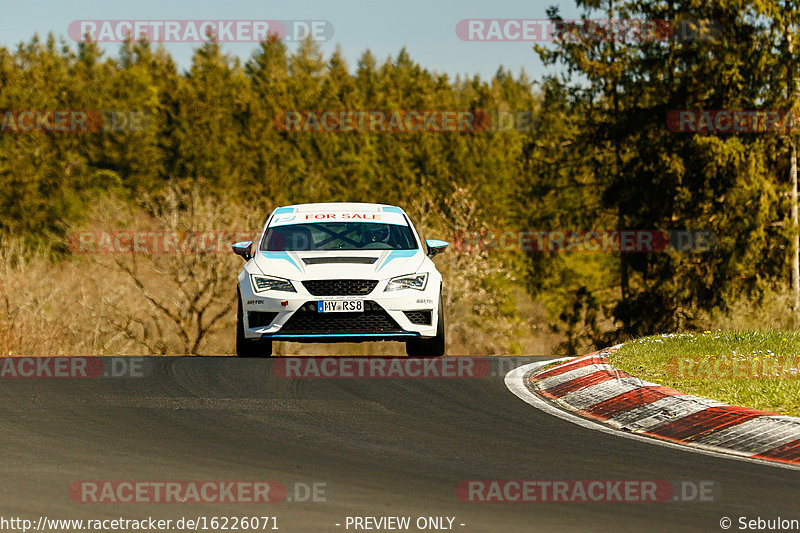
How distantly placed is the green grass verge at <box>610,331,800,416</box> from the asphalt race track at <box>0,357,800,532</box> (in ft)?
5.14

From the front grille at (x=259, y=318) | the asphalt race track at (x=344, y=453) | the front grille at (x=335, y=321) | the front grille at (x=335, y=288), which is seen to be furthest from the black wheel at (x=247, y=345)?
the asphalt race track at (x=344, y=453)

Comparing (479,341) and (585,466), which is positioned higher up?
(585,466)

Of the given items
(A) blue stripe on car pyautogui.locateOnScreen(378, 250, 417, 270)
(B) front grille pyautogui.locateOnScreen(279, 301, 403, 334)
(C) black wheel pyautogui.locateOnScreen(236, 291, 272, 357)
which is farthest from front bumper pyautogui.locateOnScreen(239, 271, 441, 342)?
(A) blue stripe on car pyautogui.locateOnScreen(378, 250, 417, 270)

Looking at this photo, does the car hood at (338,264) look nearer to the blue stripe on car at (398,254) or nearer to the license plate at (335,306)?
the blue stripe on car at (398,254)

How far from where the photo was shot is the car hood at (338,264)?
1245 cm

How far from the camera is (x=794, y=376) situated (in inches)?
423

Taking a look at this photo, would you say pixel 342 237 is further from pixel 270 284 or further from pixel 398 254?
pixel 270 284

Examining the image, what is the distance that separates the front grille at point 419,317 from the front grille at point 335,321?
0.32 meters

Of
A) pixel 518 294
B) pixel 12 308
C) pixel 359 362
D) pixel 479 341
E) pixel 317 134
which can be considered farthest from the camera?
pixel 518 294

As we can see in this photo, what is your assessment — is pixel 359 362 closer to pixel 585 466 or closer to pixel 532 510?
pixel 585 466

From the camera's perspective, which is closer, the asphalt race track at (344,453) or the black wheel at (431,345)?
the asphalt race track at (344,453)

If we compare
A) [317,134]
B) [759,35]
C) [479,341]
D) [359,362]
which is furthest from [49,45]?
[359,362]

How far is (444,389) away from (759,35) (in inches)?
1146

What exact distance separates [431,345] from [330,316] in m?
1.66
